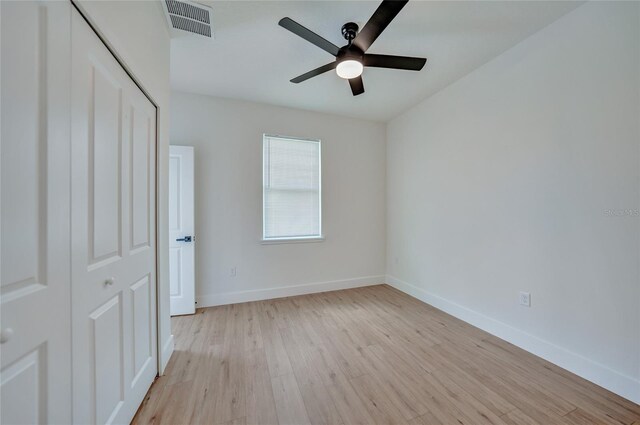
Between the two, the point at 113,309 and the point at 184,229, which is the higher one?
the point at 184,229

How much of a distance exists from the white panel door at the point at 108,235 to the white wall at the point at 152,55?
8 cm

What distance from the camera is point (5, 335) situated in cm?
63

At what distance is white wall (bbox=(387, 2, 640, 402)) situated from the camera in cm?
156

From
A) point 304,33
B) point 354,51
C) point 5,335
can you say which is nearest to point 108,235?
point 5,335

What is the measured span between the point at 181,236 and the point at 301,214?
155 centimetres

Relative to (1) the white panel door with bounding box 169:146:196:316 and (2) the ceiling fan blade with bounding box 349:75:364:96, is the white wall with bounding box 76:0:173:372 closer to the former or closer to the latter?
(1) the white panel door with bounding box 169:146:196:316

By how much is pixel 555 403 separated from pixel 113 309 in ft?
8.74

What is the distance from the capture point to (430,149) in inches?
120

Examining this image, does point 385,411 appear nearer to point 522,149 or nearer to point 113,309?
point 113,309

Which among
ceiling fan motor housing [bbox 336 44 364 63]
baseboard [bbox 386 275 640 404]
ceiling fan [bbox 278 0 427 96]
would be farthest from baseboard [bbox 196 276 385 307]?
ceiling fan motor housing [bbox 336 44 364 63]

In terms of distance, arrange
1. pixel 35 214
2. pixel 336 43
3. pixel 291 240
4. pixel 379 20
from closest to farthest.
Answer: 1. pixel 35 214
2. pixel 379 20
3. pixel 336 43
4. pixel 291 240

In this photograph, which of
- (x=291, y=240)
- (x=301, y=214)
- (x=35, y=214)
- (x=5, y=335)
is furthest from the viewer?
(x=301, y=214)

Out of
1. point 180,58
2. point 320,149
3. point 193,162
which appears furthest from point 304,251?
point 180,58

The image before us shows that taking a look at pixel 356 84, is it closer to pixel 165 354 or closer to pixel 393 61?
pixel 393 61
